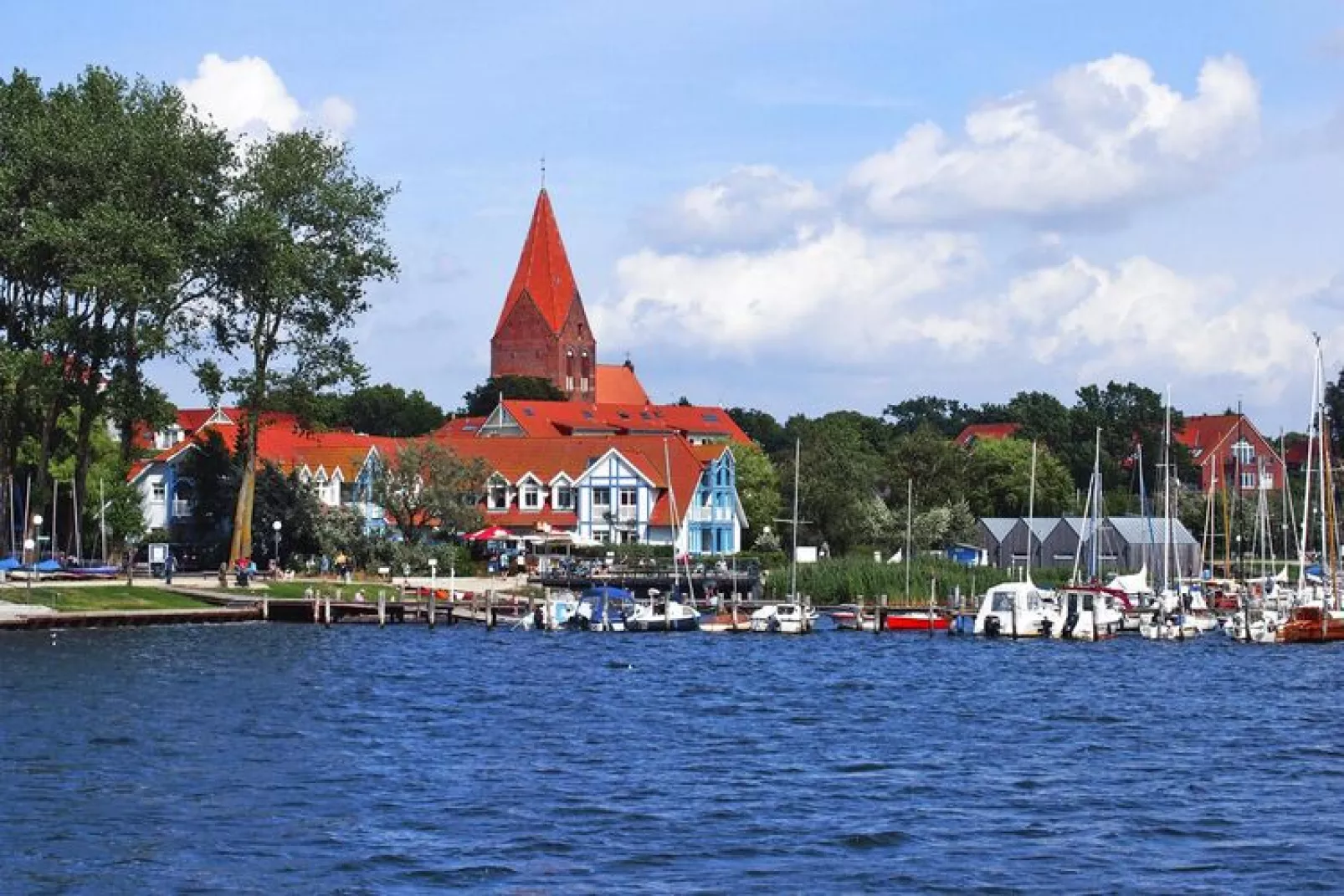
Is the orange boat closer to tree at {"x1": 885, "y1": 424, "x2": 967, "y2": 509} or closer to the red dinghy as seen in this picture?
the red dinghy

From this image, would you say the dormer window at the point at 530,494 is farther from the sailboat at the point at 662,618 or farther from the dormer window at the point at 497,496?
the sailboat at the point at 662,618

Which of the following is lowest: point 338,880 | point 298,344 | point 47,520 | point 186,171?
point 338,880

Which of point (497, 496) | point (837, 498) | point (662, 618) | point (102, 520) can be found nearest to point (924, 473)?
point (837, 498)

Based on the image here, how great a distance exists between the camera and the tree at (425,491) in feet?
350

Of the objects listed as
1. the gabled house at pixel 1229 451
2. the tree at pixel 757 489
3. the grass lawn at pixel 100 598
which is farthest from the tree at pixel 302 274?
the gabled house at pixel 1229 451

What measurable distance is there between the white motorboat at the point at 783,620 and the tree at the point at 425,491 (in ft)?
Result: 89.7

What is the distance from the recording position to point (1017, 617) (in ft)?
268

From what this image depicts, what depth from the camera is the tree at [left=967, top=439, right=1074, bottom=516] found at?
141m

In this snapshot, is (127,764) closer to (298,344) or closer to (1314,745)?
(1314,745)

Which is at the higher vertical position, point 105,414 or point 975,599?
point 105,414

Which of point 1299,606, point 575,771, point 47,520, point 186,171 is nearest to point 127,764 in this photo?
point 575,771

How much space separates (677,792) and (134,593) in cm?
4847

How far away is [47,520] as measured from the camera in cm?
11038

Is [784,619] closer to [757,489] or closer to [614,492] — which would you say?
[614,492]
